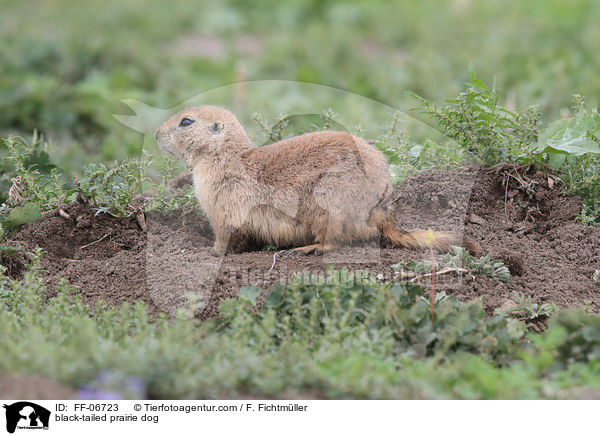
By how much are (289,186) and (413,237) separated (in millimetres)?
898

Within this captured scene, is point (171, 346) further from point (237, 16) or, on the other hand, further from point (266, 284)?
point (237, 16)

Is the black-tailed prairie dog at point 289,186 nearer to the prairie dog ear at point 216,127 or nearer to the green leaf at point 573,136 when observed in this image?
the prairie dog ear at point 216,127

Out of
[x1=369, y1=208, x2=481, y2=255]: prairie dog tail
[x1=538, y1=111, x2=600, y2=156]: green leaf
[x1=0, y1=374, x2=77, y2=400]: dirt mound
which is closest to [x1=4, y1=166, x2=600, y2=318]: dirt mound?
[x1=369, y1=208, x2=481, y2=255]: prairie dog tail

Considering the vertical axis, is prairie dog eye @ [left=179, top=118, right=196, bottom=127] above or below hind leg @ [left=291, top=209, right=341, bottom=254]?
above

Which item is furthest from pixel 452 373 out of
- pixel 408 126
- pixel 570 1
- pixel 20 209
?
pixel 570 1

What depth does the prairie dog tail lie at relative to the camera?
4.53 meters

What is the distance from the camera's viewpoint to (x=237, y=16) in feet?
46.0

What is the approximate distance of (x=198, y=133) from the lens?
5082mm

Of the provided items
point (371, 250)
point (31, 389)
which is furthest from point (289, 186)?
→ point (31, 389)

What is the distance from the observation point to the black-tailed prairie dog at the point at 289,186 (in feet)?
15.1

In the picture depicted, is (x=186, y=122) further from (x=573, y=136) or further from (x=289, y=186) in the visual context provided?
(x=573, y=136)

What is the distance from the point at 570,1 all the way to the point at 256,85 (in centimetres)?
582

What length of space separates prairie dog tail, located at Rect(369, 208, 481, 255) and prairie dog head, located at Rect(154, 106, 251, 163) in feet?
3.92
